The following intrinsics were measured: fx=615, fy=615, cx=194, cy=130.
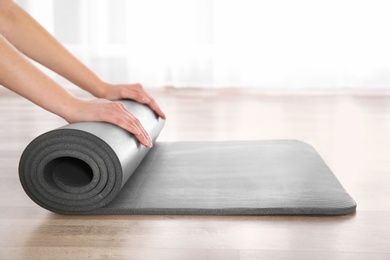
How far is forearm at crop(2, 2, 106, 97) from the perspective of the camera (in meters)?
1.92

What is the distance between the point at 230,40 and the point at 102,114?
104 inches

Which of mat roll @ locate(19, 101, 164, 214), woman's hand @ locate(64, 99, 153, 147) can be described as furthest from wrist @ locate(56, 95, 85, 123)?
mat roll @ locate(19, 101, 164, 214)

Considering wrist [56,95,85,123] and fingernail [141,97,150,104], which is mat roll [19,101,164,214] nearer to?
wrist [56,95,85,123]

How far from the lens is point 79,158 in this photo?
1.50 m

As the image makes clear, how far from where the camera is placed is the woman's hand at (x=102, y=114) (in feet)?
5.35

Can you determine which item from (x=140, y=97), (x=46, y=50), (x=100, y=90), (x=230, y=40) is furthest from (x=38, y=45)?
(x=230, y=40)

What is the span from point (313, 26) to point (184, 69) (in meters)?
0.91

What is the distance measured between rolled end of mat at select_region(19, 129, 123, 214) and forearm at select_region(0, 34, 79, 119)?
0.12 m

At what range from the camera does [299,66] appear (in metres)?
4.14

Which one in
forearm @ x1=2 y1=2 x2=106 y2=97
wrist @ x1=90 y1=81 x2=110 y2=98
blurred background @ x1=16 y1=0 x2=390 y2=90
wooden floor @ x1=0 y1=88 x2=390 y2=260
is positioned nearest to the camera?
wooden floor @ x1=0 y1=88 x2=390 y2=260

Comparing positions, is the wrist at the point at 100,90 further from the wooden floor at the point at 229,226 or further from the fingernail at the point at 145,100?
the wooden floor at the point at 229,226

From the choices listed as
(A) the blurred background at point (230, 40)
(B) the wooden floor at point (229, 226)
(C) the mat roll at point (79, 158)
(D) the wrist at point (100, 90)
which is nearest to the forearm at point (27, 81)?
(C) the mat roll at point (79, 158)

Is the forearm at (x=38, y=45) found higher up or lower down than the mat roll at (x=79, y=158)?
higher up

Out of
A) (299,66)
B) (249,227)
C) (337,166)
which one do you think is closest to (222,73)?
(299,66)
